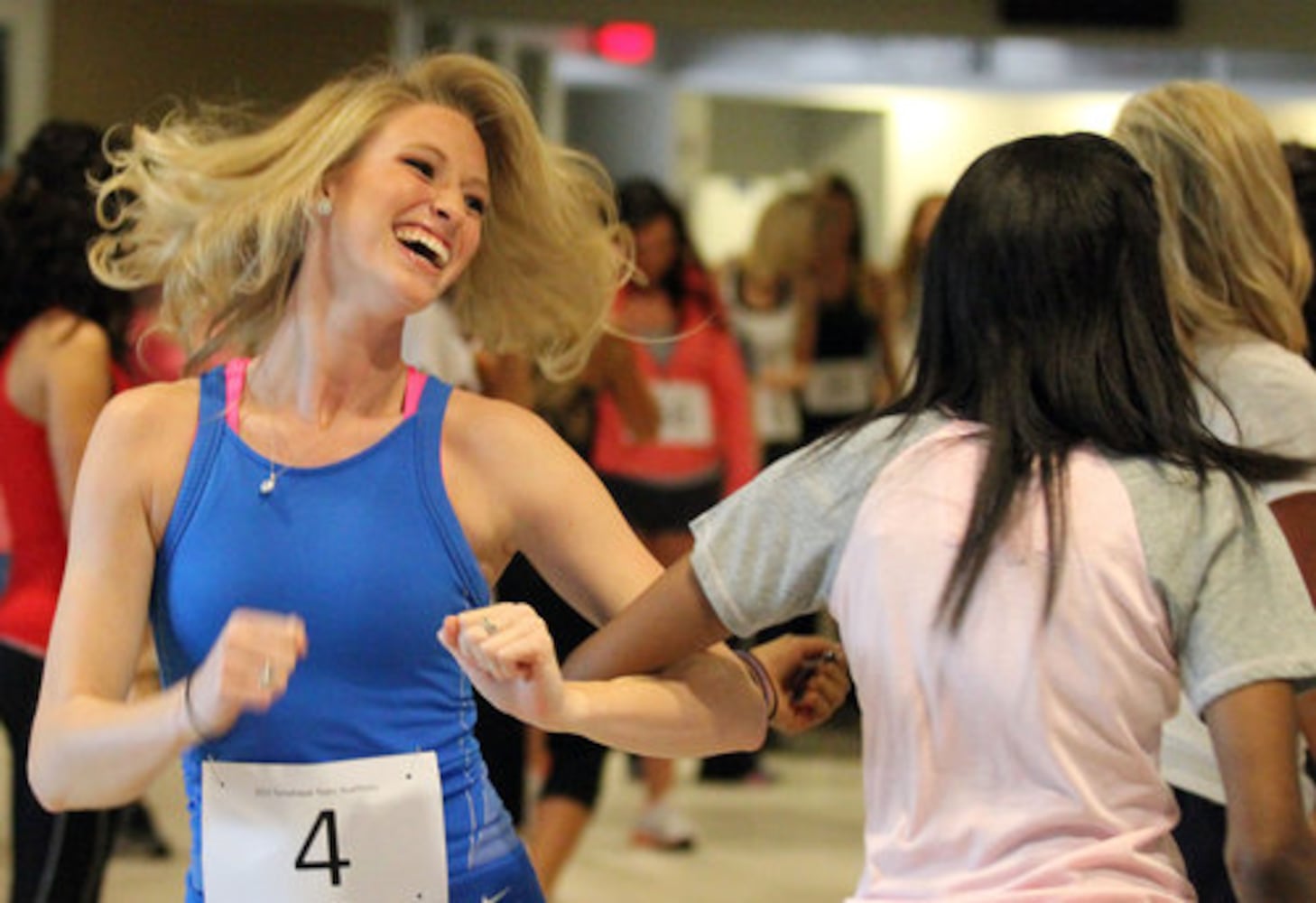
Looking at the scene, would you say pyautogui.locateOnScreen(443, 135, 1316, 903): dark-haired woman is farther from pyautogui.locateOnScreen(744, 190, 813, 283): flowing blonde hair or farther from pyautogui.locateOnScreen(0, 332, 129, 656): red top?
pyautogui.locateOnScreen(744, 190, 813, 283): flowing blonde hair

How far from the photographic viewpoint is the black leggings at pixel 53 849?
321 cm

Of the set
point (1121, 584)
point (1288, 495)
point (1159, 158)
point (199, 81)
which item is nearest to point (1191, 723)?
point (1288, 495)

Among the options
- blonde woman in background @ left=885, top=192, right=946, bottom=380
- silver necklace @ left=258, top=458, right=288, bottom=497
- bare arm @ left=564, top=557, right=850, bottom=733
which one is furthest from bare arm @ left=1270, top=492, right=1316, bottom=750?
blonde woman in background @ left=885, top=192, right=946, bottom=380

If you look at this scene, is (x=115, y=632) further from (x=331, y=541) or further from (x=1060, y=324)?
(x=1060, y=324)

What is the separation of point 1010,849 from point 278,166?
1.13m

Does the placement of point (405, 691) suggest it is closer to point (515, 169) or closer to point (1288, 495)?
point (515, 169)

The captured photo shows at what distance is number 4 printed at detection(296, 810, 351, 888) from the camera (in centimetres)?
206

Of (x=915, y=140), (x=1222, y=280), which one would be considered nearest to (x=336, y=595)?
(x=1222, y=280)

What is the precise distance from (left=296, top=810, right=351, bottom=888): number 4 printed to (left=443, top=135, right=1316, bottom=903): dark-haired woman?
33cm

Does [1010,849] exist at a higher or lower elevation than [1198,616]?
lower

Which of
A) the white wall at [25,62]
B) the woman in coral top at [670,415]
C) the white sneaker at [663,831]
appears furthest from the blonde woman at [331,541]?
the white wall at [25,62]

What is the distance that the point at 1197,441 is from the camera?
175 centimetres

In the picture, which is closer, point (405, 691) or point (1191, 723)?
point (405, 691)

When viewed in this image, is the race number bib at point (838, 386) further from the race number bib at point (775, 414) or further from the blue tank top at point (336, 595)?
the blue tank top at point (336, 595)
